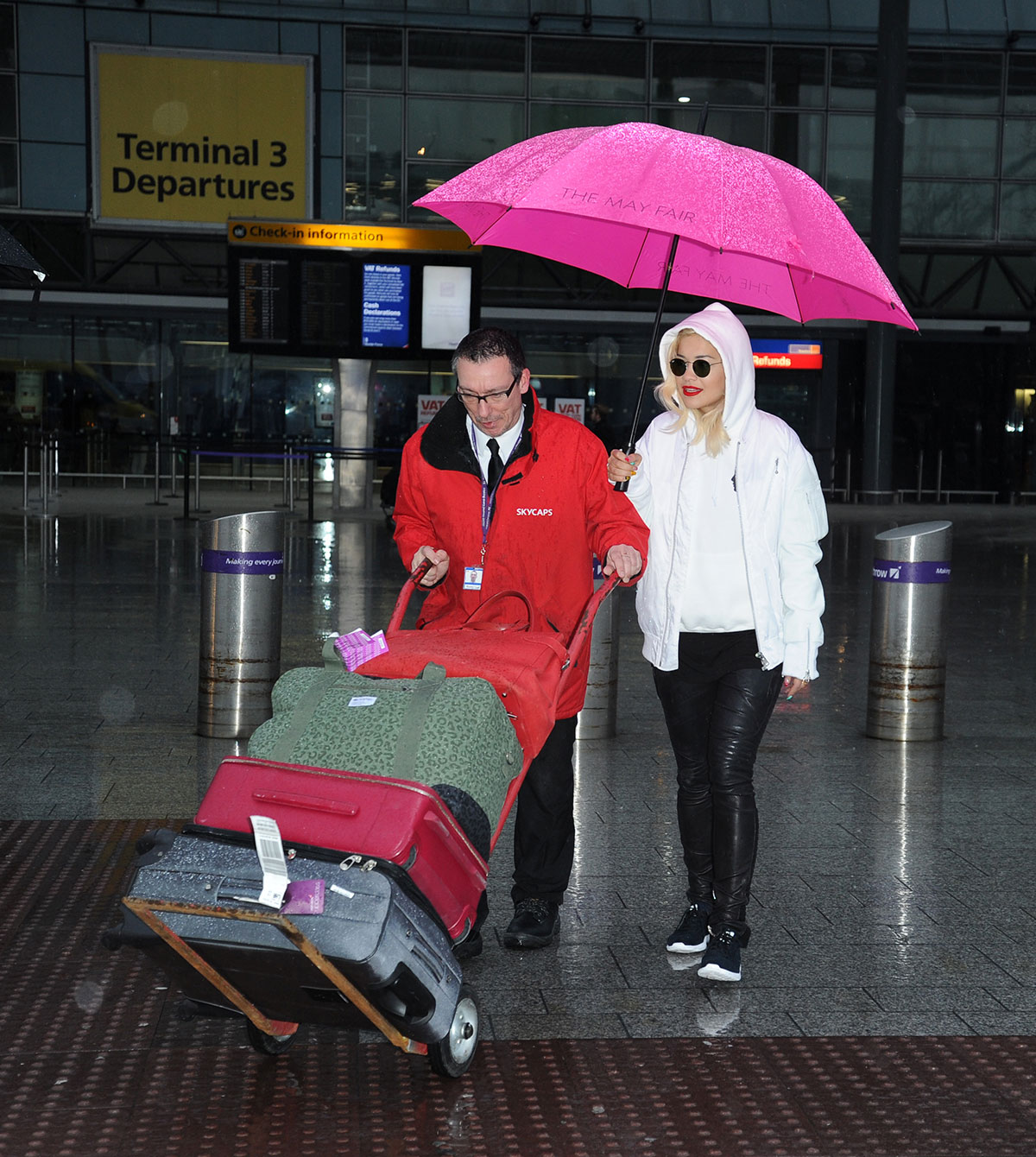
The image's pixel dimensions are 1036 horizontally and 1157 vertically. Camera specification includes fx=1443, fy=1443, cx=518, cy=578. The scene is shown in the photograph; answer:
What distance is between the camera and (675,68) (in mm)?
28453

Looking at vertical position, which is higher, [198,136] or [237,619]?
[198,136]

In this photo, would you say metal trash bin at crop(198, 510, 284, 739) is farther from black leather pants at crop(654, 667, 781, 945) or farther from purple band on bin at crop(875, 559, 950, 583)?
black leather pants at crop(654, 667, 781, 945)

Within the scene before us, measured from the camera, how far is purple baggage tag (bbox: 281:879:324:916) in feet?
9.67

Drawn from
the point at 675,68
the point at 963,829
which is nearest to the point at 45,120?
the point at 675,68

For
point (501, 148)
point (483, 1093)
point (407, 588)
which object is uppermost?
point (501, 148)

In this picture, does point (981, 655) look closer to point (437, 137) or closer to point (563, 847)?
point (563, 847)

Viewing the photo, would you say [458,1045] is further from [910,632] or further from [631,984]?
[910,632]

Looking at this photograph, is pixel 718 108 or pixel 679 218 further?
pixel 718 108

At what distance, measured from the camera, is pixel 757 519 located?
4.13 metres

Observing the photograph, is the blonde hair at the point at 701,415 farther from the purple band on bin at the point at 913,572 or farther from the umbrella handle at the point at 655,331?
the purple band on bin at the point at 913,572

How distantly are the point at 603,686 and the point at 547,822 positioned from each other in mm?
3015

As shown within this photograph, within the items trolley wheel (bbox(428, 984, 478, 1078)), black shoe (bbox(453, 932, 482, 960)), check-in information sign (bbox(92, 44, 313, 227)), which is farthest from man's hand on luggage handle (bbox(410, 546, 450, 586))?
check-in information sign (bbox(92, 44, 313, 227))

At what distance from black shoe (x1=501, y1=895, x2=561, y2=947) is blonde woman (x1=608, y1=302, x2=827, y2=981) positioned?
50 cm

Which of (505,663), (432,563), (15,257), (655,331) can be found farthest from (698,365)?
(15,257)
